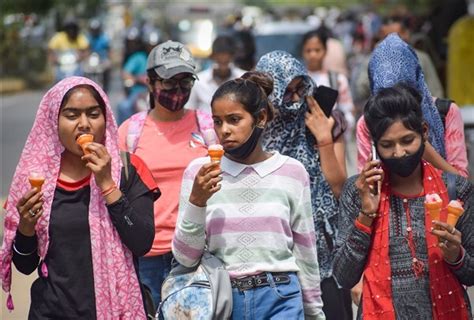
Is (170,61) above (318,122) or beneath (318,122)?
above

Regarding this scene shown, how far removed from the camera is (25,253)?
4.71 metres

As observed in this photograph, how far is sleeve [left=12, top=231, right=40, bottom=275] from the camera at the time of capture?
4.68 metres

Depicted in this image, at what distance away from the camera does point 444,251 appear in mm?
4328

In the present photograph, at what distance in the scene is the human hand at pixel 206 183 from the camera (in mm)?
4602

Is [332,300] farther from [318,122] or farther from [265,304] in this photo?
[265,304]

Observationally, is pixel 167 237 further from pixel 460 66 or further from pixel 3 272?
pixel 460 66

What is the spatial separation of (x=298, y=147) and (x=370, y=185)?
58.1 inches

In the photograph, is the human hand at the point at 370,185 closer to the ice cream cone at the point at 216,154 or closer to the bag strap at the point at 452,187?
the bag strap at the point at 452,187

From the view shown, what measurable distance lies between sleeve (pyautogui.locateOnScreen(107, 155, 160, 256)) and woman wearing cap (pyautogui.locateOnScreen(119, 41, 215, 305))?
1134 millimetres

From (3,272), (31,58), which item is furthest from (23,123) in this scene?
(3,272)

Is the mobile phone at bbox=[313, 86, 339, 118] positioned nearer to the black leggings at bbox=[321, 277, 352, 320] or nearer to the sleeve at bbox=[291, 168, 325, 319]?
the black leggings at bbox=[321, 277, 352, 320]

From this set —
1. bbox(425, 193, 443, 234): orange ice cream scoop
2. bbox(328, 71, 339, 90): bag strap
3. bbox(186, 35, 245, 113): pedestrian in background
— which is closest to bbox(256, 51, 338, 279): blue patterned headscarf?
bbox(425, 193, 443, 234): orange ice cream scoop

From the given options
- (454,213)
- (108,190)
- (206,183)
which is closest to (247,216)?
(206,183)

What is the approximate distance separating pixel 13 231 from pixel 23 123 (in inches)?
735
